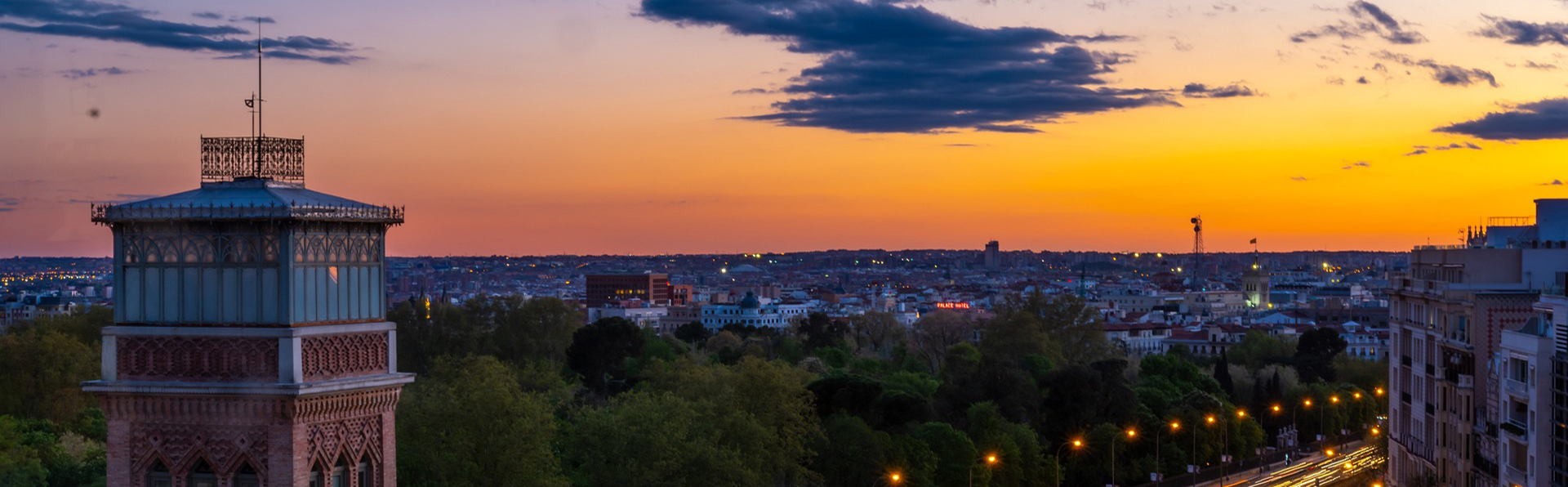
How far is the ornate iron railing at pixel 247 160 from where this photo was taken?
86.3ft

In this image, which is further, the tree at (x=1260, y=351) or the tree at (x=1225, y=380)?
the tree at (x=1260, y=351)

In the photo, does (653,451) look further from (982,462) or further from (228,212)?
(228,212)

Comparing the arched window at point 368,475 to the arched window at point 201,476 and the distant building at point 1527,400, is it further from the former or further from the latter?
the distant building at point 1527,400

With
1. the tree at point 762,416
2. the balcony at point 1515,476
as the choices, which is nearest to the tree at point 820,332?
the tree at point 762,416

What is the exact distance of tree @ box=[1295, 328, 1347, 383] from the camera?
118m

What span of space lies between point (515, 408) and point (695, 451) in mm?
5213

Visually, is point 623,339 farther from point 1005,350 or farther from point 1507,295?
point 1507,295

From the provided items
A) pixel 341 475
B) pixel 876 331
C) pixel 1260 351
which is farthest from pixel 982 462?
pixel 876 331

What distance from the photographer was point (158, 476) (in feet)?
81.1

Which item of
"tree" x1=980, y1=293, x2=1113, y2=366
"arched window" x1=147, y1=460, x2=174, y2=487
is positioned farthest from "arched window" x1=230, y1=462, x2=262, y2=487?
"tree" x1=980, y1=293, x2=1113, y2=366

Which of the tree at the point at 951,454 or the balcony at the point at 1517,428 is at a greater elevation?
the balcony at the point at 1517,428

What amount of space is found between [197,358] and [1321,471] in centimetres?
6200

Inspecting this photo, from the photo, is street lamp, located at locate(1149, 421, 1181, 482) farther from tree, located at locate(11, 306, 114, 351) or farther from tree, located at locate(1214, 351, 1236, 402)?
tree, located at locate(11, 306, 114, 351)

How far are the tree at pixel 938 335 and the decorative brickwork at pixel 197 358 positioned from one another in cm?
9208
